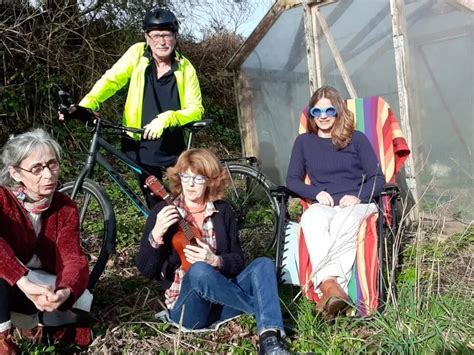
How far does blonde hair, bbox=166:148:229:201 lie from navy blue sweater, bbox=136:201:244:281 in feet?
0.23

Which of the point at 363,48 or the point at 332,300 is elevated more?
the point at 363,48

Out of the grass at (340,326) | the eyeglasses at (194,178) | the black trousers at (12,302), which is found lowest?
the grass at (340,326)

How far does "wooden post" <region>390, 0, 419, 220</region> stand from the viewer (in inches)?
183

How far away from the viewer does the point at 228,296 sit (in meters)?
2.83

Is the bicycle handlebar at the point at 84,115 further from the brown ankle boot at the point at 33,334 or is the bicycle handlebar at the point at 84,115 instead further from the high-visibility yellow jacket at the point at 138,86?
the brown ankle boot at the point at 33,334

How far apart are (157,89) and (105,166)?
25.1 inches

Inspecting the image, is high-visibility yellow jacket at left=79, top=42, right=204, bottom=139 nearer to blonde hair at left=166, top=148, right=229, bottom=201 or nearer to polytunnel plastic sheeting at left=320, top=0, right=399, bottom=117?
blonde hair at left=166, top=148, right=229, bottom=201

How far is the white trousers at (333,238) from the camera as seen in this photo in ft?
10.6

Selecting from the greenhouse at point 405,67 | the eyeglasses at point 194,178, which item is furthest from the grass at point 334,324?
the greenhouse at point 405,67

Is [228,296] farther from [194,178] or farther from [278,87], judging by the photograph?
[278,87]

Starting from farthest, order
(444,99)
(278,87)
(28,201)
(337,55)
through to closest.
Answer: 1. (278,87)
2. (337,55)
3. (444,99)
4. (28,201)

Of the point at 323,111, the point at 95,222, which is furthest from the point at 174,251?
the point at 323,111

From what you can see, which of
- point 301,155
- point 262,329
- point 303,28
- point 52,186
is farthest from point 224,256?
point 303,28

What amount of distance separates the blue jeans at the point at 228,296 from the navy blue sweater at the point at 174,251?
0.08 m
